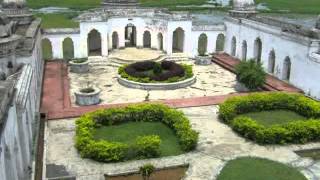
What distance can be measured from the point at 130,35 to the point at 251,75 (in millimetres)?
15222

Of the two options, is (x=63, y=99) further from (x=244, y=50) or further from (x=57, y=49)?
(x=244, y=50)

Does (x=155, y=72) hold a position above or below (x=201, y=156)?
above

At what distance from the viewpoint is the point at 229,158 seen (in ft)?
51.2

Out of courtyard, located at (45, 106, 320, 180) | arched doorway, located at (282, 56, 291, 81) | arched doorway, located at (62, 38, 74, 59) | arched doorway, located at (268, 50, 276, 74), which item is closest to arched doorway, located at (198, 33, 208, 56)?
arched doorway, located at (268, 50, 276, 74)

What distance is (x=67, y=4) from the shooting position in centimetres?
6394

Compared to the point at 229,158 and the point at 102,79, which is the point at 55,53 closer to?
the point at 102,79

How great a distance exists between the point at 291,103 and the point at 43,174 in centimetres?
1165

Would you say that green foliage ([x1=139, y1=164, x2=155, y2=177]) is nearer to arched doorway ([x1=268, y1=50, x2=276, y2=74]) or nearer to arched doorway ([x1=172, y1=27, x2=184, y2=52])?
arched doorway ([x1=268, y1=50, x2=276, y2=74])

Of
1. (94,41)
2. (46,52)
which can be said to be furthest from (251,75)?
(46,52)

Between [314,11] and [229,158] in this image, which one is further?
[314,11]

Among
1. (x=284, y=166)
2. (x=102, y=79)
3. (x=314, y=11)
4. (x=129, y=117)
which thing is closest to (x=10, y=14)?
(x=102, y=79)

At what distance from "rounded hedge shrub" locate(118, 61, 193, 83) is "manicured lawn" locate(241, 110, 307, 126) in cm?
676

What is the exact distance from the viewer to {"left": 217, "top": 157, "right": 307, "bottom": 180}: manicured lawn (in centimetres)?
1392

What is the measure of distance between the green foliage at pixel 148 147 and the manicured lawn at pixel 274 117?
219 inches
